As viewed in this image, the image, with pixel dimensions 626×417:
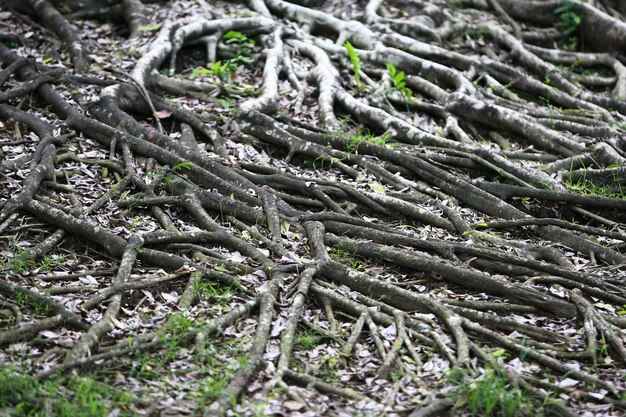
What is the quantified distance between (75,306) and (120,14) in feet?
22.4

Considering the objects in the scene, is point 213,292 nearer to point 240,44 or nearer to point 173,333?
point 173,333

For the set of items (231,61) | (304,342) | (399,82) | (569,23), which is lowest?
(231,61)

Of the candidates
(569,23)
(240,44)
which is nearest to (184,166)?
(240,44)

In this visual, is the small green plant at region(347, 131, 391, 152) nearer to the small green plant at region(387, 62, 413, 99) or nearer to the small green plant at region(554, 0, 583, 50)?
the small green plant at region(387, 62, 413, 99)

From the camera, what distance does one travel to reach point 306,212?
7.45 meters

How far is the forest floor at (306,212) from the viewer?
17.6ft

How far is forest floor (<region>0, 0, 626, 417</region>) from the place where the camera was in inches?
211

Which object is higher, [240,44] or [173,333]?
[173,333]

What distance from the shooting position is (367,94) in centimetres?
1010

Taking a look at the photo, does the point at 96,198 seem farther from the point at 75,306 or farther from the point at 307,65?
the point at 307,65

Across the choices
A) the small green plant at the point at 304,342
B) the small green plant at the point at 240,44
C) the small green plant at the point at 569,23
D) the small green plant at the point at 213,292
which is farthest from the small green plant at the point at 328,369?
the small green plant at the point at 569,23

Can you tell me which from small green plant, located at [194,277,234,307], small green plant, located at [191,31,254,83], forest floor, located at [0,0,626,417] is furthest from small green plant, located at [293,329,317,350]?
small green plant, located at [191,31,254,83]

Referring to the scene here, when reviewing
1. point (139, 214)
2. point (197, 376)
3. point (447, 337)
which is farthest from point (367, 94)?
point (197, 376)

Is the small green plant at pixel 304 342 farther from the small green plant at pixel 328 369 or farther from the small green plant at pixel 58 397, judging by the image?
the small green plant at pixel 58 397
